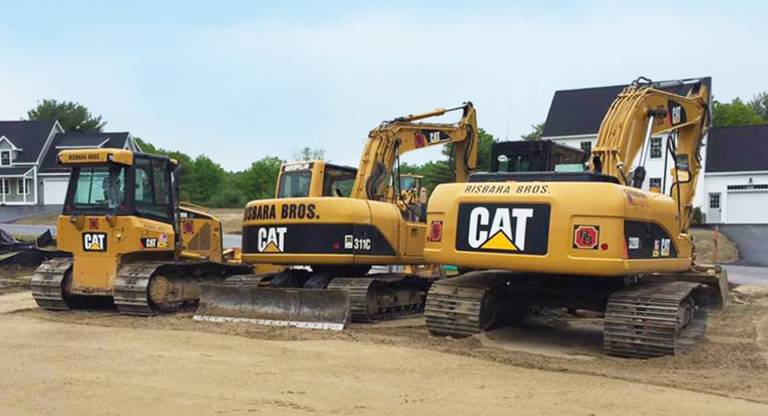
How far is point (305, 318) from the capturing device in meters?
11.6

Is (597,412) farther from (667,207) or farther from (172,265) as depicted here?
(172,265)

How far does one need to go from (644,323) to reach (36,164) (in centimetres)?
5702

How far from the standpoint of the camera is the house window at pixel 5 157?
2327 inches

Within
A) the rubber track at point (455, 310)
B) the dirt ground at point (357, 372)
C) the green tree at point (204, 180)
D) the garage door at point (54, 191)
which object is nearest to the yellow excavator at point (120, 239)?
the dirt ground at point (357, 372)

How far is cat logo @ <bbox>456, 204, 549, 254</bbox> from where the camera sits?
895 cm

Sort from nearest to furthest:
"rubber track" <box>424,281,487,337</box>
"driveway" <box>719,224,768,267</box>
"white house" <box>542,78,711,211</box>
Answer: "rubber track" <box>424,281,487,337</box> → "driveway" <box>719,224,768,267</box> → "white house" <box>542,78,711,211</box>

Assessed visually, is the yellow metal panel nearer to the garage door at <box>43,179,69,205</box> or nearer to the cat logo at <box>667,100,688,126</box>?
the cat logo at <box>667,100,688,126</box>

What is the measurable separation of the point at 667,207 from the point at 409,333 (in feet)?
12.3

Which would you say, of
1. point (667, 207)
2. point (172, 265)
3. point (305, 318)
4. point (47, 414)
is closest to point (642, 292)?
point (667, 207)

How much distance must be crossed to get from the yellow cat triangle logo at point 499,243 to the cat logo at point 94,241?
6762mm

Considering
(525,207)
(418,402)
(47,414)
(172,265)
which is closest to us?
(47,414)

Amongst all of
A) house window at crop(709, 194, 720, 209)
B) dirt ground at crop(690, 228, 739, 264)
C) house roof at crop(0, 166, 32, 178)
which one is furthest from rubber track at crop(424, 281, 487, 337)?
house roof at crop(0, 166, 32, 178)

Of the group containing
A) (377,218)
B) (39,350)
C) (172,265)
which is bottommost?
(39,350)

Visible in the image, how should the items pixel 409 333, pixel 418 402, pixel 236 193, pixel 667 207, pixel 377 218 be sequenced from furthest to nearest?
pixel 236 193
pixel 377 218
pixel 409 333
pixel 667 207
pixel 418 402
